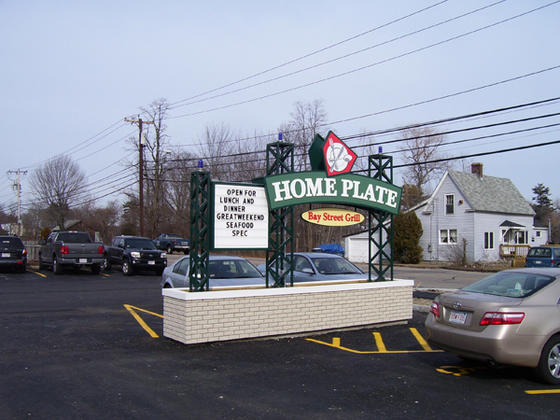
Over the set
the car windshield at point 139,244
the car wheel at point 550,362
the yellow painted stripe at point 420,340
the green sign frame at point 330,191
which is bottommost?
the yellow painted stripe at point 420,340

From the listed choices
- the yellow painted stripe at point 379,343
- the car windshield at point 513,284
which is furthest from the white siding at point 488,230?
the car windshield at point 513,284

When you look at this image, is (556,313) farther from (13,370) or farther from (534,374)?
(13,370)

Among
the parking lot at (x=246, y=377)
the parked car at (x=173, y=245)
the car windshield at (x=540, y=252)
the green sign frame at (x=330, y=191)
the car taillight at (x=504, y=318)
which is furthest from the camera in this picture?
the parked car at (x=173, y=245)

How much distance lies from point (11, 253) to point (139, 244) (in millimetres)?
5451

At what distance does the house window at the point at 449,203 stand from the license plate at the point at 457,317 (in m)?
34.4

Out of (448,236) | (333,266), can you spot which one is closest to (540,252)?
(448,236)

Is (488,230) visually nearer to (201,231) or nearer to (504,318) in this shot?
(201,231)

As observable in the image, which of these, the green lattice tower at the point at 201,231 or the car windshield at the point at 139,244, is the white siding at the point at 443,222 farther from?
the green lattice tower at the point at 201,231

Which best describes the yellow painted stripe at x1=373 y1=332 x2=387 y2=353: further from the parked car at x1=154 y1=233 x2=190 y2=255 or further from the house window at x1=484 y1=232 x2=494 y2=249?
the parked car at x1=154 y1=233 x2=190 y2=255

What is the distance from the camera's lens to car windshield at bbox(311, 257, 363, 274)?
511 inches

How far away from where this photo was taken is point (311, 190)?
9758 millimetres

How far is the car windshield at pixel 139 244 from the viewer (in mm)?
23734

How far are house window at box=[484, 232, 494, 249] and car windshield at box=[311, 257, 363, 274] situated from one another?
28.4 metres

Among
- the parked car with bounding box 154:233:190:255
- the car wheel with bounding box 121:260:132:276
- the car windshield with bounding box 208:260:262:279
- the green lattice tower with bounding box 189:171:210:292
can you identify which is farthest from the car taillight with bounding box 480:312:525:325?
the parked car with bounding box 154:233:190:255
